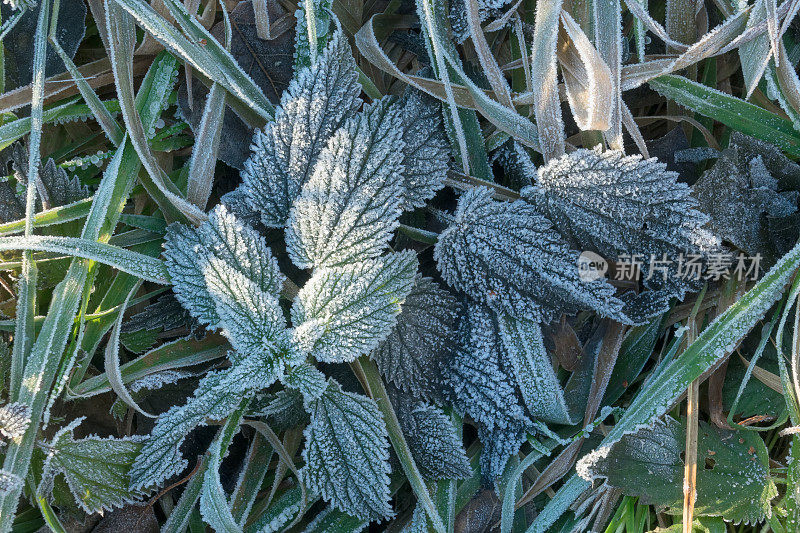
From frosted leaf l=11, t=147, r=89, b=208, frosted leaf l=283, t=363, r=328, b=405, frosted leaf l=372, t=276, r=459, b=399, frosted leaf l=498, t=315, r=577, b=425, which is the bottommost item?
frosted leaf l=498, t=315, r=577, b=425

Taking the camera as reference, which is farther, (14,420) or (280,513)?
(280,513)

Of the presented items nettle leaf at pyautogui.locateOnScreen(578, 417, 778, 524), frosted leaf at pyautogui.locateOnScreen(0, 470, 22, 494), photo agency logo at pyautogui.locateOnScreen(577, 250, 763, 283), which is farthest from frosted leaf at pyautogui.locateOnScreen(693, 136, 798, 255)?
frosted leaf at pyautogui.locateOnScreen(0, 470, 22, 494)

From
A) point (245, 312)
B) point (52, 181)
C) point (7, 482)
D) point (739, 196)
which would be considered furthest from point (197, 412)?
point (739, 196)

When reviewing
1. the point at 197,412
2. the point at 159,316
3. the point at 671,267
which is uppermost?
the point at 159,316

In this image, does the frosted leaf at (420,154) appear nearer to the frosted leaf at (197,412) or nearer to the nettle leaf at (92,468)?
the frosted leaf at (197,412)

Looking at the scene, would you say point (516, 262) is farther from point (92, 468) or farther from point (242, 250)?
point (92, 468)

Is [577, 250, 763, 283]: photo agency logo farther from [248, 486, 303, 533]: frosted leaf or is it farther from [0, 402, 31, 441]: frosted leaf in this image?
[0, 402, 31, 441]: frosted leaf

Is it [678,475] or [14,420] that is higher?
[14,420]
